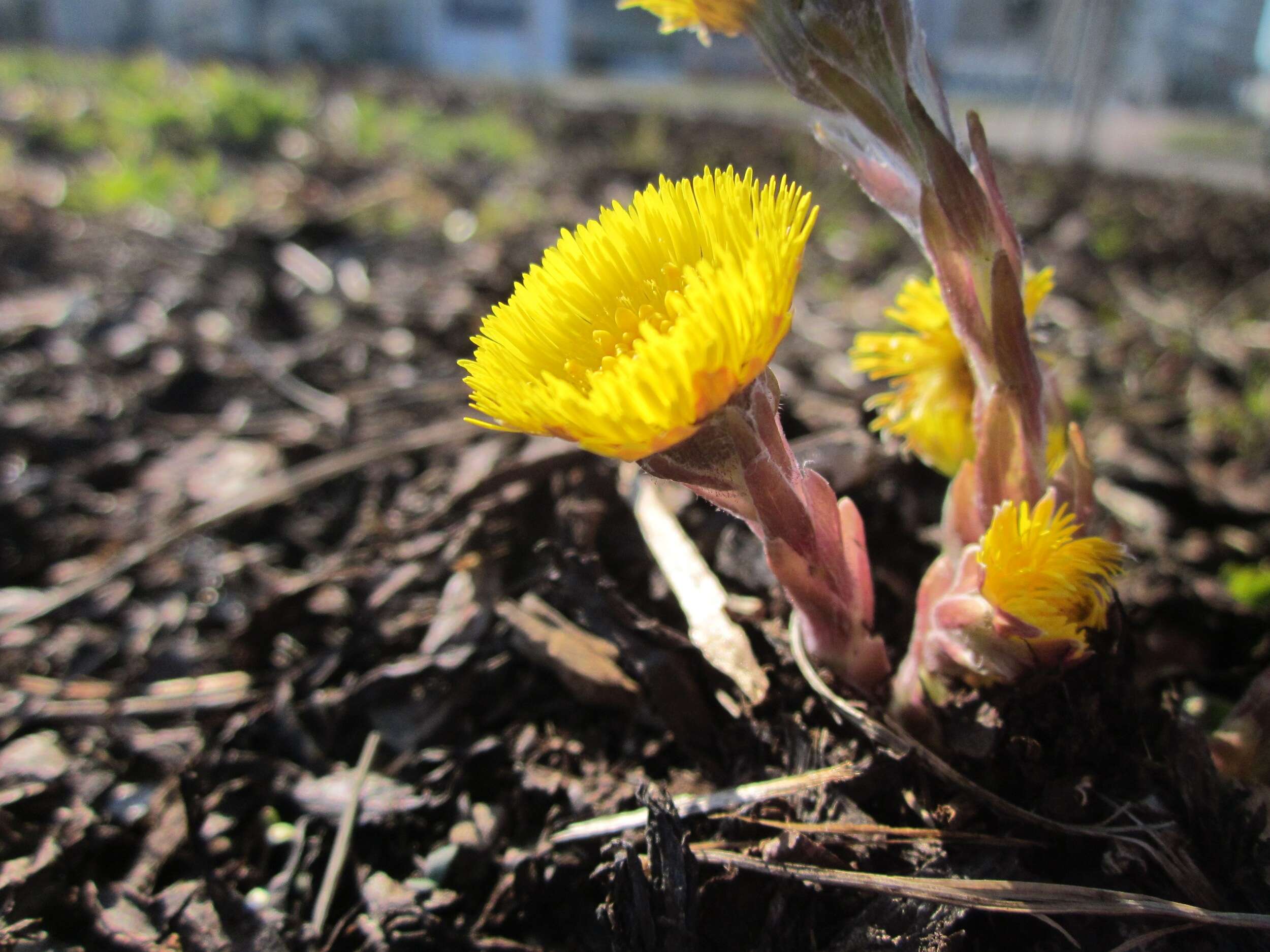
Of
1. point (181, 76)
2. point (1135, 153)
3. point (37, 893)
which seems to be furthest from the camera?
point (181, 76)

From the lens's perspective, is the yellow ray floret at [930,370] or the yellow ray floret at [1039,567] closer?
the yellow ray floret at [1039,567]

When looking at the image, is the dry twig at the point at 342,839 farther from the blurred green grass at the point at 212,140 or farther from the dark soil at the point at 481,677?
the blurred green grass at the point at 212,140

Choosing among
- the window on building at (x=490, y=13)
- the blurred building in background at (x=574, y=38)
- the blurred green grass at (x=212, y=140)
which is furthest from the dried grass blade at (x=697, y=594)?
the window on building at (x=490, y=13)

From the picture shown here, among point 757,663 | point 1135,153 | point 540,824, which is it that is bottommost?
point 1135,153

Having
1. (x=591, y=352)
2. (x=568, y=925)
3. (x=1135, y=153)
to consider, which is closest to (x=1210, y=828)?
(x=568, y=925)

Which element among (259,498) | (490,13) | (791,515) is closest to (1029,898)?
(791,515)

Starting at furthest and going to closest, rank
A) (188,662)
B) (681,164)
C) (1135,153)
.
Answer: (1135,153), (681,164), (188,662)

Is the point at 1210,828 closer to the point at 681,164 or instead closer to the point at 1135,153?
the point at 681,164

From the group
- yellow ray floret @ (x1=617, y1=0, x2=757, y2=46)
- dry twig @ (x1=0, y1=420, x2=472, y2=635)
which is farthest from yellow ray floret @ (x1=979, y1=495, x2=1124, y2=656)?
dry twig @ (x1=0, y1=420, x2=472, y2=635)
